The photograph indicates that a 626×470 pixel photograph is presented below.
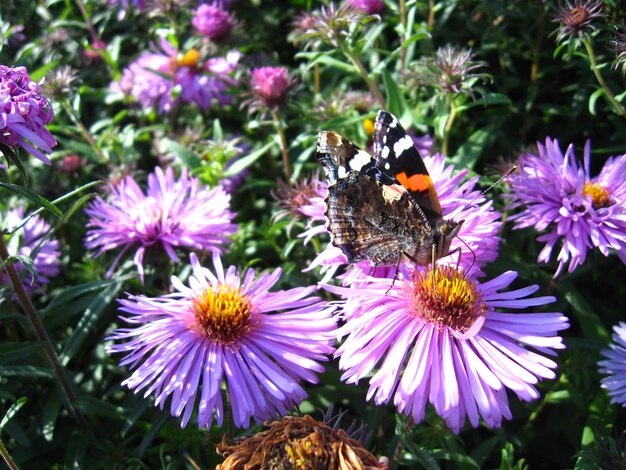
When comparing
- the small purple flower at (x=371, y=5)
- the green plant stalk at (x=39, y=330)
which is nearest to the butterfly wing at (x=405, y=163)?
the green plant stalk at (x=39, y=330)

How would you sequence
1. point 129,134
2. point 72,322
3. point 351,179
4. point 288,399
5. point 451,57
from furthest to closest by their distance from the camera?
point 129,134, point 72,322, point 451,57, point 351,179, point 288,399

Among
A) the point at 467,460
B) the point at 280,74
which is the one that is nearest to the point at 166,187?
the point at 280,74

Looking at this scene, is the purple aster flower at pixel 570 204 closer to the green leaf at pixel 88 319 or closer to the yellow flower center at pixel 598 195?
the yellow flower center at pixel 598 195

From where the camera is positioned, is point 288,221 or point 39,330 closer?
point 39,330

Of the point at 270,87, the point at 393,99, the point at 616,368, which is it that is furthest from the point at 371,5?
the point at 616,368

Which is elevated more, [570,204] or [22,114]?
[570,204]

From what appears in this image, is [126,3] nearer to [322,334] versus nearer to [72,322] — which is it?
[72,322]

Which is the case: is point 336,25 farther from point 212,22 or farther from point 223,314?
point 223,314
